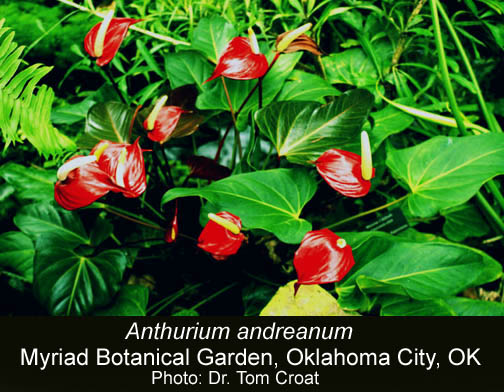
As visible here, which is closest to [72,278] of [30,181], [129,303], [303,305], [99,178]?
[129,303]

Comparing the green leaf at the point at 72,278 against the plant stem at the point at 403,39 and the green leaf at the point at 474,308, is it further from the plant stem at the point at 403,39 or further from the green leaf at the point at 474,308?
the plant stem at the point at 403,39

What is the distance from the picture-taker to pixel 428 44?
49.4 inches

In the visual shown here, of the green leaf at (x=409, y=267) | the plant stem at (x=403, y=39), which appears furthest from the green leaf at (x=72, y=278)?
the plant stem at (x=403, y=39)

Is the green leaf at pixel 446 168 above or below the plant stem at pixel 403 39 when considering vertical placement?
below

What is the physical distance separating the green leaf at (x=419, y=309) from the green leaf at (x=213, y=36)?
808mm

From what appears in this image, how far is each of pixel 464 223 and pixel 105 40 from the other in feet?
3.49

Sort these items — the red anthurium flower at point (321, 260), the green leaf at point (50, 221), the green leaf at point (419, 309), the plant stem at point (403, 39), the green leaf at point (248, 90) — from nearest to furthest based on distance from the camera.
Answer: the red anthurium flower at point (321, 260), the green leaf at point (419, 309), the green leaf at point (50, 221), the green leaf at point (248, 90), the plant stem at point (403, 39)

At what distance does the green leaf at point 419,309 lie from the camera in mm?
751

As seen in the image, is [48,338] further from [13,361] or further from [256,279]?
[256,279]

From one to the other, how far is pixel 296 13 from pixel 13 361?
1.23m

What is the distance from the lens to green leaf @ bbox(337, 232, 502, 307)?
2.35 ft

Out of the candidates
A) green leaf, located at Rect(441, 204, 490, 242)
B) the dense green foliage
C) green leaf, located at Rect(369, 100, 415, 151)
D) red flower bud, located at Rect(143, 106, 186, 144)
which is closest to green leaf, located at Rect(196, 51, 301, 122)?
the dense green foliage

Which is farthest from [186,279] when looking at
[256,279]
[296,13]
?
[296,13]

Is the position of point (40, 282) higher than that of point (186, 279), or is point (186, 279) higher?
point (40, 282)
